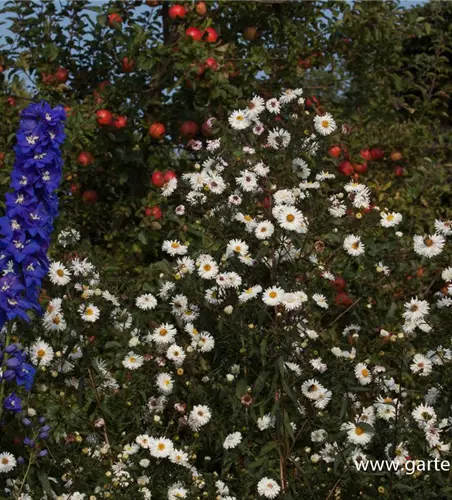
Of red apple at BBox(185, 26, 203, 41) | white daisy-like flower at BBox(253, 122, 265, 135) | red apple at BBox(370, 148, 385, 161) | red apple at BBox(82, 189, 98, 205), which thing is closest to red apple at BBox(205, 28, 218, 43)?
red apple at BBox(185, 26, 203, 41)

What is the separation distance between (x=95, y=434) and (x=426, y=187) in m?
4.17

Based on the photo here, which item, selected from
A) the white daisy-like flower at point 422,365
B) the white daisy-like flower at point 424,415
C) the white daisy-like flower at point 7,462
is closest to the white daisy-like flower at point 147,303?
the white daisy-like flower at point 7,462

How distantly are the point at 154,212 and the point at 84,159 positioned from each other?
617 millimetres

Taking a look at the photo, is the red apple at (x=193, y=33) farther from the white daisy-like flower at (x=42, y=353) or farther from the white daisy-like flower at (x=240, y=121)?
the white daisy-like flower at (x=42, y=353)

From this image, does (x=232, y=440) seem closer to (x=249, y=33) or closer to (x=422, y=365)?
(x=422, y=365)

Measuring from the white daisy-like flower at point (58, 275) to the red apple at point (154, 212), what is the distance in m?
2.06

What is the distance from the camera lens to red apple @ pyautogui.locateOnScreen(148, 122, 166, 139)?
6.35 m

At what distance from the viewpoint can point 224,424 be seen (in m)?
3.92

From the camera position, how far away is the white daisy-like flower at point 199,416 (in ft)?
12.4

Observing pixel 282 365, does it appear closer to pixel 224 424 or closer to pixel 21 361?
pixel 224 424

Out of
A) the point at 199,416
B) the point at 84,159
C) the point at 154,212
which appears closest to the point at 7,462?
the point at 199,416

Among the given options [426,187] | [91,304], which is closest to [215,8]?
[426,187]

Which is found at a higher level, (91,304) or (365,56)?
(91,304)

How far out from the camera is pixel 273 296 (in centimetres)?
362
